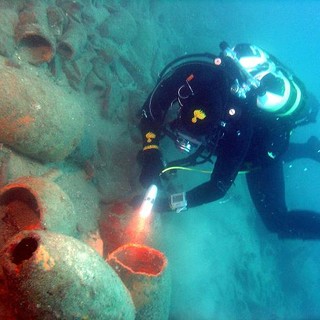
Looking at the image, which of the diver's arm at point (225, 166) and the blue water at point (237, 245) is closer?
the diver's arm at point (225, 166)

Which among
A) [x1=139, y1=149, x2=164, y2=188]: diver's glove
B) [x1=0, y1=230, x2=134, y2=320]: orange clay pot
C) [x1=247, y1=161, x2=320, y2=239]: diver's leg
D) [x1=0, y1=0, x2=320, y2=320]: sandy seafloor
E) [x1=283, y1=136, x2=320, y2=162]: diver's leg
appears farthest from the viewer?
[x1=283, y1=136, x2=320, y2=162]: diver's leg

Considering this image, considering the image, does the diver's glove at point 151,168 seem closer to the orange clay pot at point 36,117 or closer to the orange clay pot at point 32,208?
the orange clay pot at point 36,117

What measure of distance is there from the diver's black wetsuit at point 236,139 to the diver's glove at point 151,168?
0.58 ft

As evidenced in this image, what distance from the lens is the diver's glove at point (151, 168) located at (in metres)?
4.57

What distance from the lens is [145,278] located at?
3133 mm

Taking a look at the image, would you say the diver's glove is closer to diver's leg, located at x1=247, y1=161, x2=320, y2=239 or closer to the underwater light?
the underwater light

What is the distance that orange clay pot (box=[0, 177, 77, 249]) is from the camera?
287 centimetres

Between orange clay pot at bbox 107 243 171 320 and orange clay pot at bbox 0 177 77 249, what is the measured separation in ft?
1.97

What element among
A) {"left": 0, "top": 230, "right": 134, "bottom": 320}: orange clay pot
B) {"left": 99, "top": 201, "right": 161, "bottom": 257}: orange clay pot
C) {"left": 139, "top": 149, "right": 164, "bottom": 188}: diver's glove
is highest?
{"left": 0, "top": 230, "right": 134, "bottom": 320}: orange clay pot

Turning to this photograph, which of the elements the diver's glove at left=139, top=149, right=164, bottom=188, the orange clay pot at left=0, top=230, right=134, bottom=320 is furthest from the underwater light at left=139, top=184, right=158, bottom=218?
the orange clay pot at left=0, top=230, right=134, bottom=320

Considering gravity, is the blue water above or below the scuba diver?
below

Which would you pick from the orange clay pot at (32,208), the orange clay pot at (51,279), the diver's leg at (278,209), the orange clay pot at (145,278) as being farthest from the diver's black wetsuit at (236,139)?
the orange clay pot at (51,279)

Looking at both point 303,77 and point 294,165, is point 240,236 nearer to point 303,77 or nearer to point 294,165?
point 294,165

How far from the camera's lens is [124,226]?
4211mm
